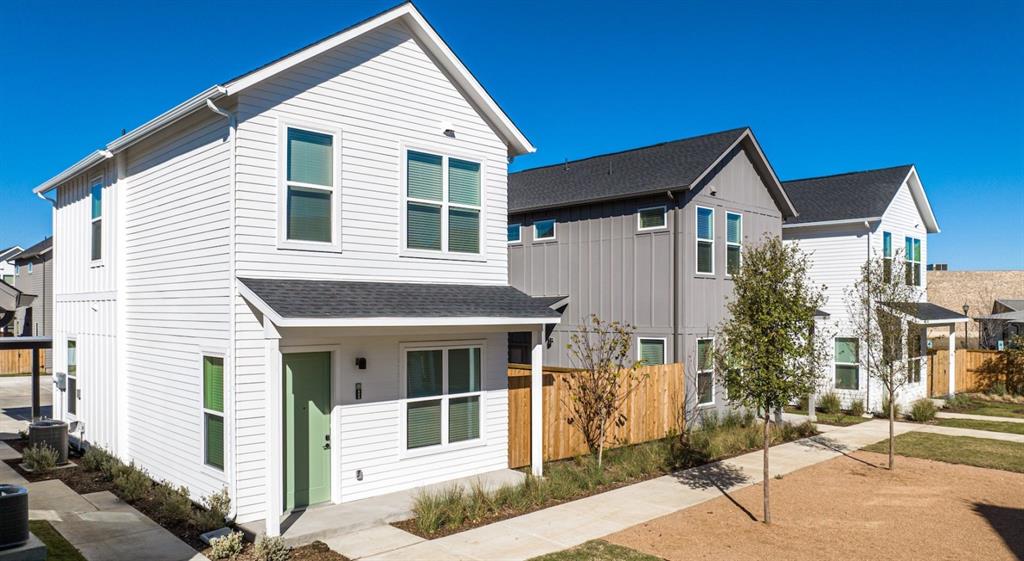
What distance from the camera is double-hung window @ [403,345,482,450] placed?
11.4 metres

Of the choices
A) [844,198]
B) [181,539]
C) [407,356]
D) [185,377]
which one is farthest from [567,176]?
[181,539]

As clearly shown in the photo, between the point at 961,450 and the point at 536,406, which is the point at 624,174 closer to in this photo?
the point at 536,406

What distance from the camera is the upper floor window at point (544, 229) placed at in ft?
67.0

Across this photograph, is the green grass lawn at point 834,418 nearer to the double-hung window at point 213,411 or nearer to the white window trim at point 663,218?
the white window trim at point 663,218

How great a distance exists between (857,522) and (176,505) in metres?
10.1

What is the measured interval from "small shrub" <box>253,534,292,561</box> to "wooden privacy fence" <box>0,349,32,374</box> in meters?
33.2

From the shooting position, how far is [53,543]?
858 cm

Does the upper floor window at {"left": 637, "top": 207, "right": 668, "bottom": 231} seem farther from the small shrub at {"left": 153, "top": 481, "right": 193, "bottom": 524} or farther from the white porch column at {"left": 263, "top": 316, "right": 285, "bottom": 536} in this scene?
the small shrub at {"left": 153, "top": 481, "right": 193, "bottom": 524}

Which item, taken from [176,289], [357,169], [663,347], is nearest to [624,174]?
[663,347]

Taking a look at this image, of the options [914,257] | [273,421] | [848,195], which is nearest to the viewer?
[273,421]

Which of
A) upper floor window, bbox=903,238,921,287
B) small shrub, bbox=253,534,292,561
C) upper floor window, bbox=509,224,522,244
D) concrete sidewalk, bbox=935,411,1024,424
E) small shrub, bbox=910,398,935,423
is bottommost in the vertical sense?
concrete sidewalk, bbox=935,411,1024,424

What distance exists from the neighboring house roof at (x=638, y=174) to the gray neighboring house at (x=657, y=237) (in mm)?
52

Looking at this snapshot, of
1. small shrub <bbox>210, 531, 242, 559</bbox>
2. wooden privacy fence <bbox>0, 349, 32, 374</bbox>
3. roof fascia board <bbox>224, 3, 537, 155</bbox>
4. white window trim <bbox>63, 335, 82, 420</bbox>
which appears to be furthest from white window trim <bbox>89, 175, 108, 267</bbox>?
wooden privacy fence <bbox>0, 349, 32, 374</bbox>

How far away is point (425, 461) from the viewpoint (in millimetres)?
11430
